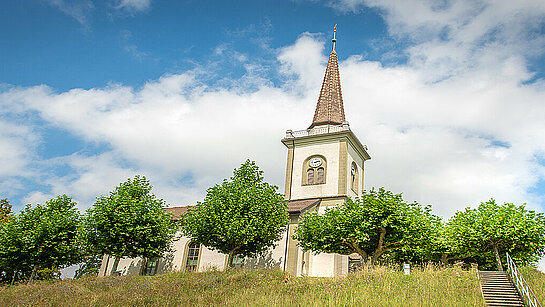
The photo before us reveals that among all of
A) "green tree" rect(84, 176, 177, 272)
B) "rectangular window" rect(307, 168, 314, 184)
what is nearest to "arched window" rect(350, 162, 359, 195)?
"rectangular window" rect(307, 168, 314, 184)

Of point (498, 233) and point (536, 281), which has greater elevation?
point (498, 233)

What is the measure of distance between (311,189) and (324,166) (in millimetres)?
2323

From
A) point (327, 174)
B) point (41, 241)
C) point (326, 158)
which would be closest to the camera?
point (41, 241)

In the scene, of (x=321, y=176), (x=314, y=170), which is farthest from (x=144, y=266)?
(x=321, y=176)

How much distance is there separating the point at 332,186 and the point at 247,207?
11140 millimetres

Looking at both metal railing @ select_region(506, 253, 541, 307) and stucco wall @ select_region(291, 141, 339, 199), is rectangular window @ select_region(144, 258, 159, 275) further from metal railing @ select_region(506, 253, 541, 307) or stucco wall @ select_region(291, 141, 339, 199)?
metal railing @ select_region(506, 253, 541, 307)

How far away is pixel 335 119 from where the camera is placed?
3862cm

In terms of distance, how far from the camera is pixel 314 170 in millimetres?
35812

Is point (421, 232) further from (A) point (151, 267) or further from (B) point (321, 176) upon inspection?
(A) point (151, 267)

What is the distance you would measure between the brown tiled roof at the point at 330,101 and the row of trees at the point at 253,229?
1309cm

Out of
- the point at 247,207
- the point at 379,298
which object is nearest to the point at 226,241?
the point at 247,207

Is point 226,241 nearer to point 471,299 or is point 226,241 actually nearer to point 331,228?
point 331,228

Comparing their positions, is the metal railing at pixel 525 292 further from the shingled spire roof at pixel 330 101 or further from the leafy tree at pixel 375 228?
the shingled spire roof at pixel 330 101

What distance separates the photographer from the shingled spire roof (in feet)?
127
